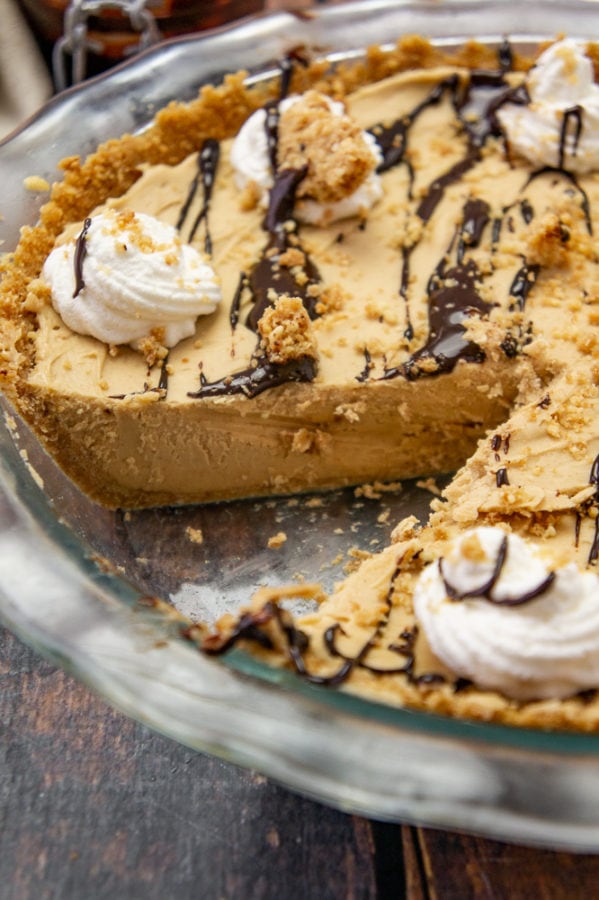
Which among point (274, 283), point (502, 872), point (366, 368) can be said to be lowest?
point (502, 872)

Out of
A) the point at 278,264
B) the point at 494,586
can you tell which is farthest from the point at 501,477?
the point at 278,264

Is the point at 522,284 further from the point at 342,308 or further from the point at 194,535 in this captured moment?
the point at 194,535

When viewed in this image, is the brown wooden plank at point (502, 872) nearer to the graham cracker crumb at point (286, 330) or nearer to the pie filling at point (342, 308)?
the pie filling at point (342, 308)

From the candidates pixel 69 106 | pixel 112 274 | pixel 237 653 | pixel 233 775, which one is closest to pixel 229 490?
pixel 112 274

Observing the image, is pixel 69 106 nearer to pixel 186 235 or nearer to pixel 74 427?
pixel 186 235

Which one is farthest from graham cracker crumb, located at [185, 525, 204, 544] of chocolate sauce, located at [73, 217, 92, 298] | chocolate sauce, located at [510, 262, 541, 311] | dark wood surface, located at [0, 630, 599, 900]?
chocolate sauce, located at [510, 262, 541, 311]
